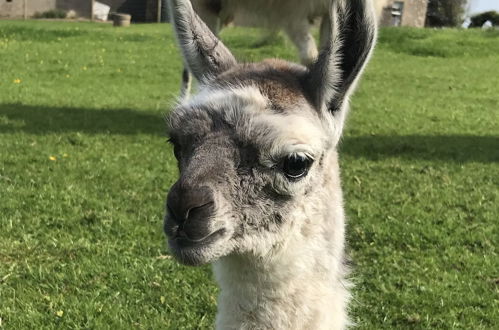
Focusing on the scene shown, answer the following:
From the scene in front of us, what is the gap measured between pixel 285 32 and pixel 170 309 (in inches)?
175

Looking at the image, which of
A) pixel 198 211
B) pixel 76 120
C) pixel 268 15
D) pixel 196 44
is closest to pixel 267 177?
pixel 198 211

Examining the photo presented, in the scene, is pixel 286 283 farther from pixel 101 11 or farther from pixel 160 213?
pixel 101 11

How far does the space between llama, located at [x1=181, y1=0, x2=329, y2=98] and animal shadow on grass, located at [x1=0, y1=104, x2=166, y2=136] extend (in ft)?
5.55

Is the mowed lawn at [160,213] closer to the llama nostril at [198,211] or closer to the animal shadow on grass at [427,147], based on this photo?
the animal shadow on grass at [427,147]

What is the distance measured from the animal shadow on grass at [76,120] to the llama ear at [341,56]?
19.0 feet

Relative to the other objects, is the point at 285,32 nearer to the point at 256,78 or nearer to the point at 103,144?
the point at 103,144

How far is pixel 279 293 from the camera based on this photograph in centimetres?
253

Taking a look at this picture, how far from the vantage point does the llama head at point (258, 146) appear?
2.13 m

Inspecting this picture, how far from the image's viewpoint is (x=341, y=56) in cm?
245

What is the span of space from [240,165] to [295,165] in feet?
0.71

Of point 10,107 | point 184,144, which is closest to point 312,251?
point 184,144

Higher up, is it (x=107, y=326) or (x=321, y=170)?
(x=321, y=170)

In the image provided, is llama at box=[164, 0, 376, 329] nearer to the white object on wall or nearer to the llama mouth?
the llama mouth

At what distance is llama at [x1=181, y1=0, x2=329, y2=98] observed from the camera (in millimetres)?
6676
